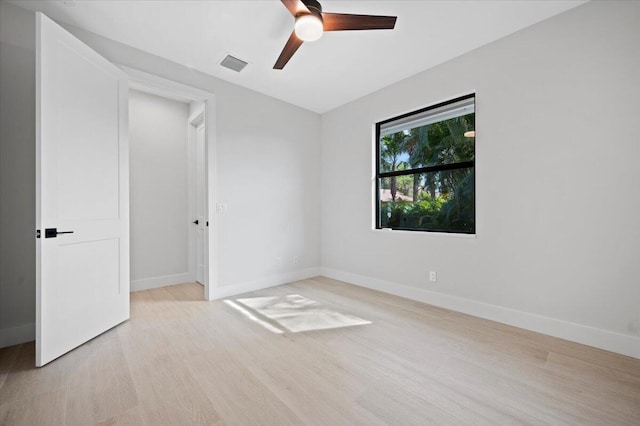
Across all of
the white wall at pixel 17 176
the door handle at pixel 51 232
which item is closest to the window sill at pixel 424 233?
the door handle at pixel 51 232

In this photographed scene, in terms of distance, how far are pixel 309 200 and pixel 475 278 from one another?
266cm

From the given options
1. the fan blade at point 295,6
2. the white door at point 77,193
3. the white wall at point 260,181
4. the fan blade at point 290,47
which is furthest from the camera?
the white wall at point 260,181

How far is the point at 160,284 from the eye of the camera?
4.12m

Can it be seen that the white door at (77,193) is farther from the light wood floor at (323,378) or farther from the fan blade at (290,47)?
the fan blade at (290,47)

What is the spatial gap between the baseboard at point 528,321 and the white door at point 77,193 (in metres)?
3.11

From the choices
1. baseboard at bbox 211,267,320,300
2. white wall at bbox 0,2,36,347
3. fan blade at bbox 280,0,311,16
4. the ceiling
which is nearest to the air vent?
the ceiling

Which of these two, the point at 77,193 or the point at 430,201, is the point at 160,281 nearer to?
the point at 77,193

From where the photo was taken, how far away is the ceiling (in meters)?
2.34

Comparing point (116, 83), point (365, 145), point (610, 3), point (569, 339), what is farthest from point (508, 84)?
point (116, 83)

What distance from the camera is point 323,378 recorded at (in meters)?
1.87

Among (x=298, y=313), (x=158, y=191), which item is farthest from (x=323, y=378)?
(x=158, y=191)

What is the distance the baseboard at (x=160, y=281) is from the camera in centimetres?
391

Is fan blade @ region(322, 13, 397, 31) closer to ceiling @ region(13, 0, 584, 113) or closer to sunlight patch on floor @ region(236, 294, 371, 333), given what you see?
ceiling @ region(13, 0, 584, 113)

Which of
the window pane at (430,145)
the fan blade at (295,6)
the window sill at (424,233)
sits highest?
the fan blade at (295,6)
